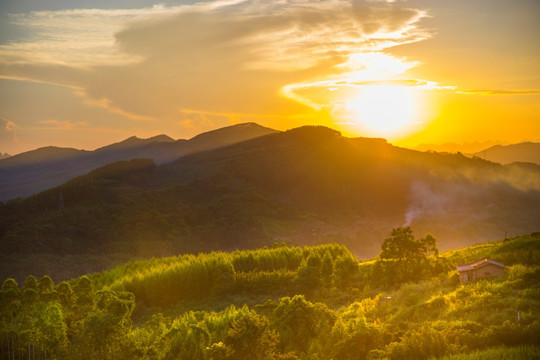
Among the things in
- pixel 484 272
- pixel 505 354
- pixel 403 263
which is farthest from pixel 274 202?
pixel 505 354

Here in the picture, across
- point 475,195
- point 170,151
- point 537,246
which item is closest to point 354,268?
point 537,246

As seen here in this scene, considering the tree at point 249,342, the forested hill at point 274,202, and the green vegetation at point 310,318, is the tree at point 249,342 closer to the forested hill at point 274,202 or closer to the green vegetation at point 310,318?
the green vegetation at point 310,318

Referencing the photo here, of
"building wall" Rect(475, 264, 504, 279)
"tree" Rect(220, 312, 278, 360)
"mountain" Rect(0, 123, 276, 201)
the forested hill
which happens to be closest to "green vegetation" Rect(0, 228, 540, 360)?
"tree" Rect(220, 312, 278, 360)

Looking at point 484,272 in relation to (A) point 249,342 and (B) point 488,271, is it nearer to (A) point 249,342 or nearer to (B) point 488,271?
(B) point 488,271

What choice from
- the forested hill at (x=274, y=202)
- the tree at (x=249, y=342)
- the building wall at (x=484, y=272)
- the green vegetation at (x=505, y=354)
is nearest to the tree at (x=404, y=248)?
the building wall at (x=484, y=272)

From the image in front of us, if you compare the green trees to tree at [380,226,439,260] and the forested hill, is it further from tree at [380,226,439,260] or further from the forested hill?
the forested hill

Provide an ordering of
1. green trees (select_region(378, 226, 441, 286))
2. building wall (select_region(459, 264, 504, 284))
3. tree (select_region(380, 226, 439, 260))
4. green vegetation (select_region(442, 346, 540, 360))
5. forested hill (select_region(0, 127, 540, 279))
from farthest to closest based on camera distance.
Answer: forested hill (select_region(0, 127, 540, 279)), tree (select_region(380, 226, 439, 260)), green trees (select_region(378, 226, 441, 286)), building wall (select_region(459, 264, 504, 284)), green vegetation (select_region(442, 346, 540, 360))

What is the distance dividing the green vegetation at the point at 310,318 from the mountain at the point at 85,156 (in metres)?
103

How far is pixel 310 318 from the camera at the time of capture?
20625mm

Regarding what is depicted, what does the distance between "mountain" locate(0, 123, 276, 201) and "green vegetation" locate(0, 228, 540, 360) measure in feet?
337

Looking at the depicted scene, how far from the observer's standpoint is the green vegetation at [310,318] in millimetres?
16984

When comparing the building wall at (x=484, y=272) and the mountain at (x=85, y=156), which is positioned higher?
the mountain at (x=85, y=156)

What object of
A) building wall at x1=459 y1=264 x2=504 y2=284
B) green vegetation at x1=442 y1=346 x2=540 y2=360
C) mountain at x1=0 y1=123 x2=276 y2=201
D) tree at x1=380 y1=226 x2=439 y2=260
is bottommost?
green vegetation at x1=442 y1=346 x2=540 y2=360

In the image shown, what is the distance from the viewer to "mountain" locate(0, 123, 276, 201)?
13425 cm
